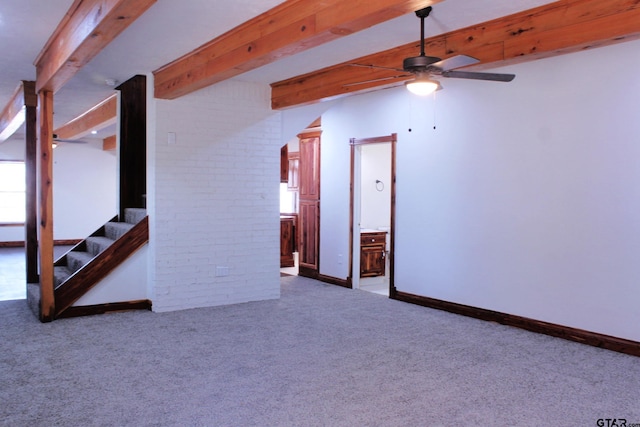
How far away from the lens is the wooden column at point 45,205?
5105mm

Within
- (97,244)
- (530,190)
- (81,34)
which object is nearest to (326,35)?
(81,34)

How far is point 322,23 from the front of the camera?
3.19 metres

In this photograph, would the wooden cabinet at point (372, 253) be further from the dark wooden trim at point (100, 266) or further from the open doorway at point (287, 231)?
the dark wooden trim at point (100, 266)

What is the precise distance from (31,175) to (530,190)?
5437mm

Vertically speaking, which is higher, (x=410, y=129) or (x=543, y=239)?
(x=410, y=129)

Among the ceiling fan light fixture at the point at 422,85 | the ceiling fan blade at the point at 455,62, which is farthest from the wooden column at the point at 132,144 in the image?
the ceiling fan blade at the point at 455,62

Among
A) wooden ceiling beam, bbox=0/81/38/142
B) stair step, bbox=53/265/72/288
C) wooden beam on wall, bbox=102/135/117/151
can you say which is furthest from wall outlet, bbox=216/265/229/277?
wooden beam on wall, bbox=102/135/117/151

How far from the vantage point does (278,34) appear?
358cm

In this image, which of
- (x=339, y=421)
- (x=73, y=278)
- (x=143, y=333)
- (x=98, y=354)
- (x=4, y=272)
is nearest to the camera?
(x=339, y=421)

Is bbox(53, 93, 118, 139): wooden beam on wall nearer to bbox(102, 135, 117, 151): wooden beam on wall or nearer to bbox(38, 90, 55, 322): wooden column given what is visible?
bbox(102, 135, 117, 151): wooden beam on wall

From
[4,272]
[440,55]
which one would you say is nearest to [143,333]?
[440,55]

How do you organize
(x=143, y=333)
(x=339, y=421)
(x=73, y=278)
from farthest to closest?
(x=73, y=278), (x=143, y=333), (x=339, y=421)

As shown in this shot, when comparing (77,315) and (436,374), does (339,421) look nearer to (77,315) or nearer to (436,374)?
(436,374)

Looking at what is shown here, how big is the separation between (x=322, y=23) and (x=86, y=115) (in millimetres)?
6698
